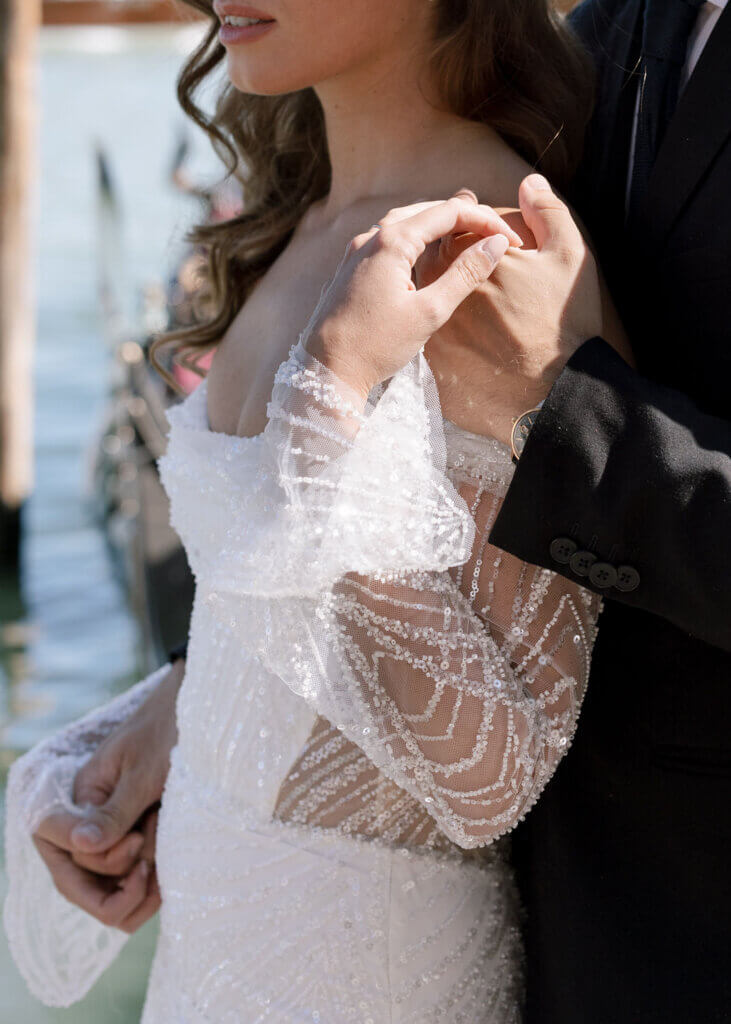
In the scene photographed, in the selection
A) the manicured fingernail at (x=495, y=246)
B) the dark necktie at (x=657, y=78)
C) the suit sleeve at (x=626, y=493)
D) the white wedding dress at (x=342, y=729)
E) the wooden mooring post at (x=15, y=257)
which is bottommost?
the wooden mooring post at (x=15, y=257)

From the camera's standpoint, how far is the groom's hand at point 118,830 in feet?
5.67

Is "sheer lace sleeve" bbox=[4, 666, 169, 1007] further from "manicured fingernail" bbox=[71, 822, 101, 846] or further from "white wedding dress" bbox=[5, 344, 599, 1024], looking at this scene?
"manicured fingernail" bbox=[71, 822, 101, 846]

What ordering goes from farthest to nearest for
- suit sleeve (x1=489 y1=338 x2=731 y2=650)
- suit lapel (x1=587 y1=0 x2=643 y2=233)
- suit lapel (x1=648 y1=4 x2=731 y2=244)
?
suit lapel (x1=587 y1=0 x2=643 y2=233) < suit lapel (x1=648 y1=4 x2=731 y2=244) < suit sleeve (x1=489 y1=338 x2=731 y2=650)

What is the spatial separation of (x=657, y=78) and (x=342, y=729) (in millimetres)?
772

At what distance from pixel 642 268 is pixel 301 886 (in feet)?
2.59

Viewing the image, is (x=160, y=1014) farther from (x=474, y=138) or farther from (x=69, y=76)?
(x=69, y=76)

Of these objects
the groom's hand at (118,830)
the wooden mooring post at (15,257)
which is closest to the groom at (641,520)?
the groom's hand at (118,830)

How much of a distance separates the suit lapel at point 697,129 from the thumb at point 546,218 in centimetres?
12

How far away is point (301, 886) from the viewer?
138 cm

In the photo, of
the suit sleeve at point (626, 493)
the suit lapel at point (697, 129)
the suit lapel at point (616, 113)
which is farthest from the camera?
the suit lapel at point (616, 113)

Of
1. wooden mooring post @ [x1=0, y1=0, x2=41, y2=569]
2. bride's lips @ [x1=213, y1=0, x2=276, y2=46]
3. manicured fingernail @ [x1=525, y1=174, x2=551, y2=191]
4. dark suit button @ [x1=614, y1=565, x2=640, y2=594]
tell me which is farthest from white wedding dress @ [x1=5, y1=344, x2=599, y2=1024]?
wooden mooring post @ [x1=0, y1=0, x2=41, y2=569]

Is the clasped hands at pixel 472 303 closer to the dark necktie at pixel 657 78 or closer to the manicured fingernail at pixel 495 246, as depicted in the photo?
the manicured fingernail at pixel 495 246

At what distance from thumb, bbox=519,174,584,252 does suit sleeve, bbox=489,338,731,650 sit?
11cm

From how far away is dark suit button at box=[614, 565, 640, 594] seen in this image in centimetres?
108
